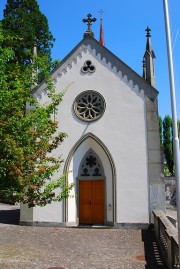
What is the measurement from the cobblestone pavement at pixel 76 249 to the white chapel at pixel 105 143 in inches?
41.9

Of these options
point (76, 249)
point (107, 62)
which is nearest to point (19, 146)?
point (76, 249)

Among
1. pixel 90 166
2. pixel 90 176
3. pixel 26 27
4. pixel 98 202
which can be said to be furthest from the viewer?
pixel 26 27

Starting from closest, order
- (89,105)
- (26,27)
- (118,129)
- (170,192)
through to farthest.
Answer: (118,129) → (89,105) → (170,192) → (26,27)

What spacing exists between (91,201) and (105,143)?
3.09 metres

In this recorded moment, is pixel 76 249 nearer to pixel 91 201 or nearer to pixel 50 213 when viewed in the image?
pixel 50 213

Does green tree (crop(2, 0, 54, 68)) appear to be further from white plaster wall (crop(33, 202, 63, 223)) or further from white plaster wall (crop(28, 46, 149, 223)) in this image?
white plaster wall (crop(33, 202, 63, 223))

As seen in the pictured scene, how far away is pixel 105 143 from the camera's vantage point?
1612 centimetres

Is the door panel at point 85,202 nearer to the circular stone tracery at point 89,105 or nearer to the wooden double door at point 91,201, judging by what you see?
the wooden double door at point 91,201

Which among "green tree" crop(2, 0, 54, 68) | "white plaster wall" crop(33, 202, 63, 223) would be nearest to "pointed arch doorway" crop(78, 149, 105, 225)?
"white plaster wall" crop(33, 202, 63, 223)

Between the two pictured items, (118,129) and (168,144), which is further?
(168,144)

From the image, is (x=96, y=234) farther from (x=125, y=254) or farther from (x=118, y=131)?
(x=118, y=131)

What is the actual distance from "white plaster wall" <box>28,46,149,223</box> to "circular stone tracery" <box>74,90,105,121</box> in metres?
0.21

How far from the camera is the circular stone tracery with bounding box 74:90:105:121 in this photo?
54.3 feet

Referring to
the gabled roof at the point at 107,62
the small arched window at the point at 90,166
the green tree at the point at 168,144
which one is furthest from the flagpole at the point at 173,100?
the green tree at the point at 168,144
